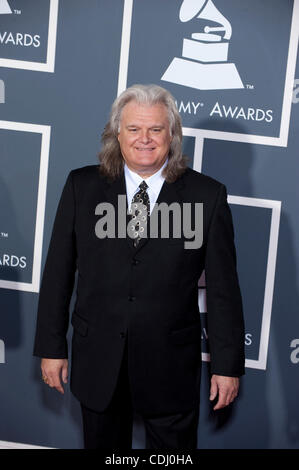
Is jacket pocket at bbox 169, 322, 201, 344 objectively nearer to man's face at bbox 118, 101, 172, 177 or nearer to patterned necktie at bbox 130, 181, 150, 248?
patterned necktie at bbox 130, 181, 150, 248

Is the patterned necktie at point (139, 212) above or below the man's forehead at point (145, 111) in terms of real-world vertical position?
below

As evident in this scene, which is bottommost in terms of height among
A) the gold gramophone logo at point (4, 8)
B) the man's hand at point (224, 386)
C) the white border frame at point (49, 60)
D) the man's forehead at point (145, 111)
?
the man's hand at point (224, 386)

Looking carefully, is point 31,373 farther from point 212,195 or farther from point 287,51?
point 287,51

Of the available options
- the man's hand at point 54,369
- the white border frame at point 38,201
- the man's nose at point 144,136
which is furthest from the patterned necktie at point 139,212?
the white border frame at point 38,201

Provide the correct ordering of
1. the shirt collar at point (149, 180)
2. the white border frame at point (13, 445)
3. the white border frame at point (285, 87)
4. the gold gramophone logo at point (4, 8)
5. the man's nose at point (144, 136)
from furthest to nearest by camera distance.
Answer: the white border frame at point (13, 445), the gold gramophone logo at point (4, 8), the white border frame at point (285, 87), the shirt collar at point (149, 180), the man's nose at point (144, 136)

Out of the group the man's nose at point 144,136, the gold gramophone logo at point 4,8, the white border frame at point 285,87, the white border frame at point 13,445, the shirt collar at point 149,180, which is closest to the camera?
the man's nose at point 144,136

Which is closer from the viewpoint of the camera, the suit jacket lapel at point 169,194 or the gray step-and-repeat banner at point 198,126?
the suit jacket lapel at point 169,194

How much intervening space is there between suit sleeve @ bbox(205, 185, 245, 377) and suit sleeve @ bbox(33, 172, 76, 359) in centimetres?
47

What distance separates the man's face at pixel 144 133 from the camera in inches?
75.8

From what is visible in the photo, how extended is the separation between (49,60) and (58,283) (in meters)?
1.04

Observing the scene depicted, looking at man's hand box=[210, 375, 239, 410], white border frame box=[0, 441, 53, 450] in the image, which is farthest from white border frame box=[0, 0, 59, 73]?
white border frame box=[0, 441, 53, 450]

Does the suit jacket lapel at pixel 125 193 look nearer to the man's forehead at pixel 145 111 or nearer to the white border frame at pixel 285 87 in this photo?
the man's forehead at pixel 145 111

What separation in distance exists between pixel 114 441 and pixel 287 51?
166 centimetres

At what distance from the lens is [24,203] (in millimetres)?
2631
